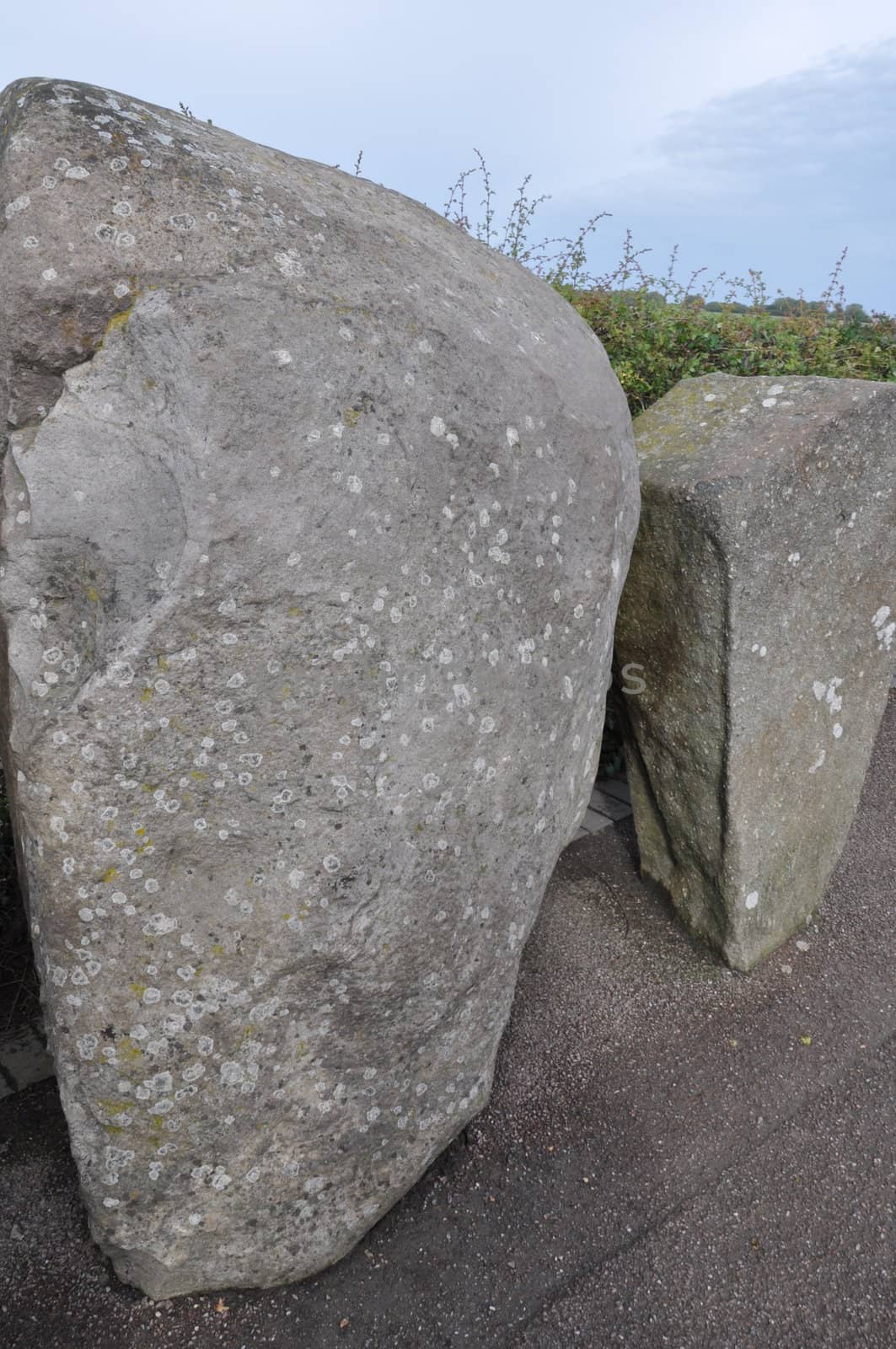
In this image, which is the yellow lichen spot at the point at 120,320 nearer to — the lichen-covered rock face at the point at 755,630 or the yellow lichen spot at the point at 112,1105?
the yellow lichen spot at the point at 112,1105

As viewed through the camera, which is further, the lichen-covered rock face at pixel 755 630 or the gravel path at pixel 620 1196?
the lichen-covered rock face at pixel 755 630

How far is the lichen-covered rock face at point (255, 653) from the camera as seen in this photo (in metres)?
1.59

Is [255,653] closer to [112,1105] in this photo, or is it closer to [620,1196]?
[112,1105]

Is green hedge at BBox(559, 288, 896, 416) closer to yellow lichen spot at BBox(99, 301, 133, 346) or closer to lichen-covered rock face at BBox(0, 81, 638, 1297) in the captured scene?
lichen-covered rock face at BBox(0, 81, 638, 1297)

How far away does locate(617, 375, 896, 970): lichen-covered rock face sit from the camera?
2.56 metres

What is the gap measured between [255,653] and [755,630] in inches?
58.5

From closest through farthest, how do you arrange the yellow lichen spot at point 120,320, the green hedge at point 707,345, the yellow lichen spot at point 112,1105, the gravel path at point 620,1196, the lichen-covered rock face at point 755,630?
the yellow lichen spot at point 120,320 → the yellow lichen spot at point 112,1105 → the gravel path at point 620,1196 → the lichen-covered rock face at point 755,630 → the green hedge at point 707,345

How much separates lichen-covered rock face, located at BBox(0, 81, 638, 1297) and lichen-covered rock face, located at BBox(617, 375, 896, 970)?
67 centimetres

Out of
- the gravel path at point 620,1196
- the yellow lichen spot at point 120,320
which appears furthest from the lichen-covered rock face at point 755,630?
the yellow lichen spot at point 120,320

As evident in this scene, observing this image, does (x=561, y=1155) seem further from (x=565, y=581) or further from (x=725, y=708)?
(x=565, y=581)

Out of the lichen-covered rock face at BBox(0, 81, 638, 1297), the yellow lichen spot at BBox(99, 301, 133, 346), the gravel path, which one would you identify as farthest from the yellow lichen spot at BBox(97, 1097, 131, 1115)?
the yellow lichen spot at BBox(99, 301, 133, 346)

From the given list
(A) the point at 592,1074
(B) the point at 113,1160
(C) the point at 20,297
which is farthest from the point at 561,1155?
(C) the point at 20,297

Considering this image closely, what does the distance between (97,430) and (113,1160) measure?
1.27m

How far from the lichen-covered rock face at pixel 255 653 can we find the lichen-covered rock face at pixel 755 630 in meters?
0.67
